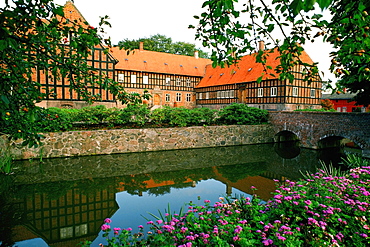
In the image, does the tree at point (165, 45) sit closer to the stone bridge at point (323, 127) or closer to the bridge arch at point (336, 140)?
the stone bridge at point (323, 127)

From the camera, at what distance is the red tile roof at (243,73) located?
75.7ft

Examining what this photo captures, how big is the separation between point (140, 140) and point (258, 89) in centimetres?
1510

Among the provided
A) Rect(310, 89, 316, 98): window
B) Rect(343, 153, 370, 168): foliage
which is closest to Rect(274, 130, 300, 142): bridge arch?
Rect(343, 153, 370, 168): foliage

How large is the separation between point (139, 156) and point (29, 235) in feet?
21.8

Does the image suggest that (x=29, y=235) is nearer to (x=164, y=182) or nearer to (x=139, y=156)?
(x=164, y=182)

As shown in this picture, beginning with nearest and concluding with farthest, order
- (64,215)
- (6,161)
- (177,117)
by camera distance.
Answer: (6,161), (64,215), (177,117)

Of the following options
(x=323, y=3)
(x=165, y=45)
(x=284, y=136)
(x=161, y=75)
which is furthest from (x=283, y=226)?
(x=165, y=45)

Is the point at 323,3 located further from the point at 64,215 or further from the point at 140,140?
the point at 140,140

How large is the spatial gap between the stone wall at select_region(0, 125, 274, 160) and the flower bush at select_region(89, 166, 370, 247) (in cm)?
715

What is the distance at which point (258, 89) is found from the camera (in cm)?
2300

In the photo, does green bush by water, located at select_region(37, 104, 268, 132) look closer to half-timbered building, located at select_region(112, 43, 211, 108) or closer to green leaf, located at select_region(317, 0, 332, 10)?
green leaf, located at select_region(317, 0, 332, 10)

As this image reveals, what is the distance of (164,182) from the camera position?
7.47 metres

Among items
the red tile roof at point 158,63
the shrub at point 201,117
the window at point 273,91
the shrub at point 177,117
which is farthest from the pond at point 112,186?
the red tile roof at point 158,63

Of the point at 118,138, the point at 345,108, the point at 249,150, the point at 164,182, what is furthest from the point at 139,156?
the point at 345,108
